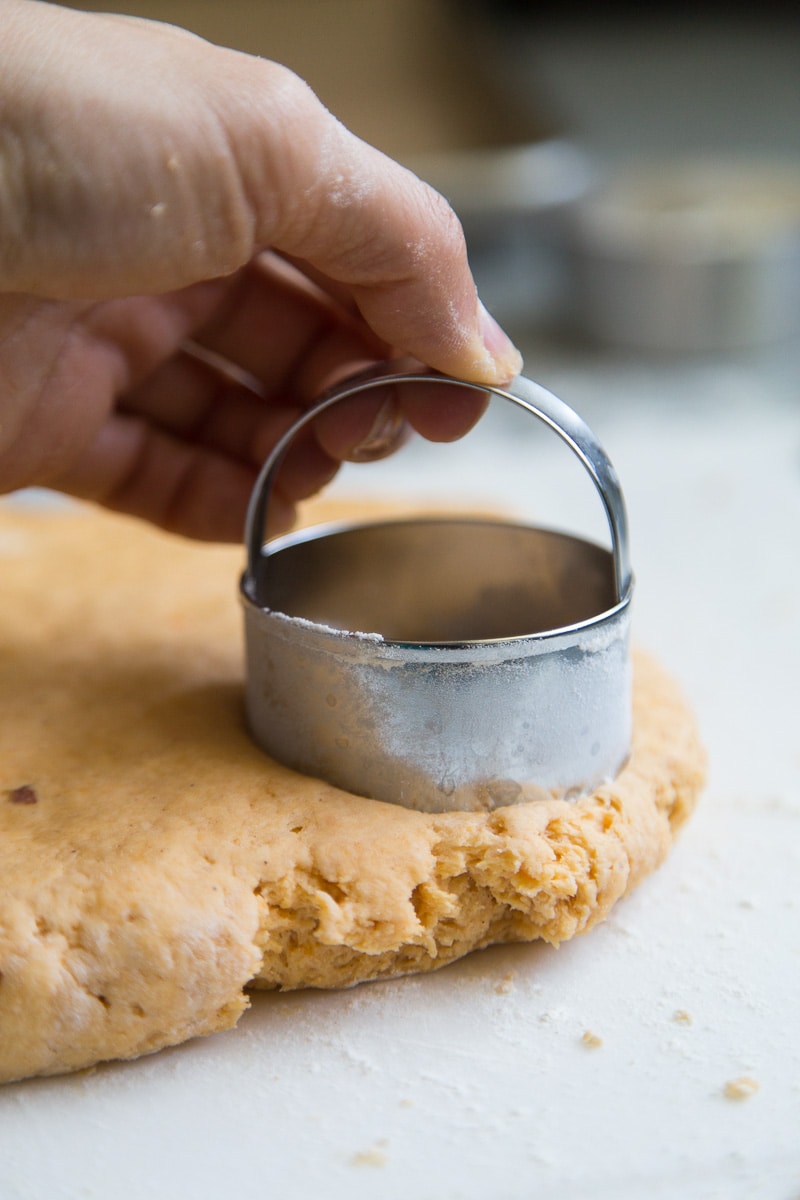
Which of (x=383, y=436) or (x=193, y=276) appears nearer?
(x=193, y=276)

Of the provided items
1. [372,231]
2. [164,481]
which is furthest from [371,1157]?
[164,481]

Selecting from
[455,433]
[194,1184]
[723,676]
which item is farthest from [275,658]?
[723,676]

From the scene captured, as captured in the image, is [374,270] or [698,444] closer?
[374,270]

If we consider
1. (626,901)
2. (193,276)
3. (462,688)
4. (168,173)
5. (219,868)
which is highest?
(168,173)

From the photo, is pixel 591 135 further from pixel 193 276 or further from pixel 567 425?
pixel 193 276

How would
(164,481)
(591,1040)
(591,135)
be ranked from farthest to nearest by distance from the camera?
1. (591,135)
2. (164,481)
3. (591,1040)

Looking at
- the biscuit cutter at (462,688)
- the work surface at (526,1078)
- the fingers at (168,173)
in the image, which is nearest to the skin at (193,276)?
the fingers at (168,173)

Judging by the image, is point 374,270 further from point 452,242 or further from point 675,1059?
point 675,1059
